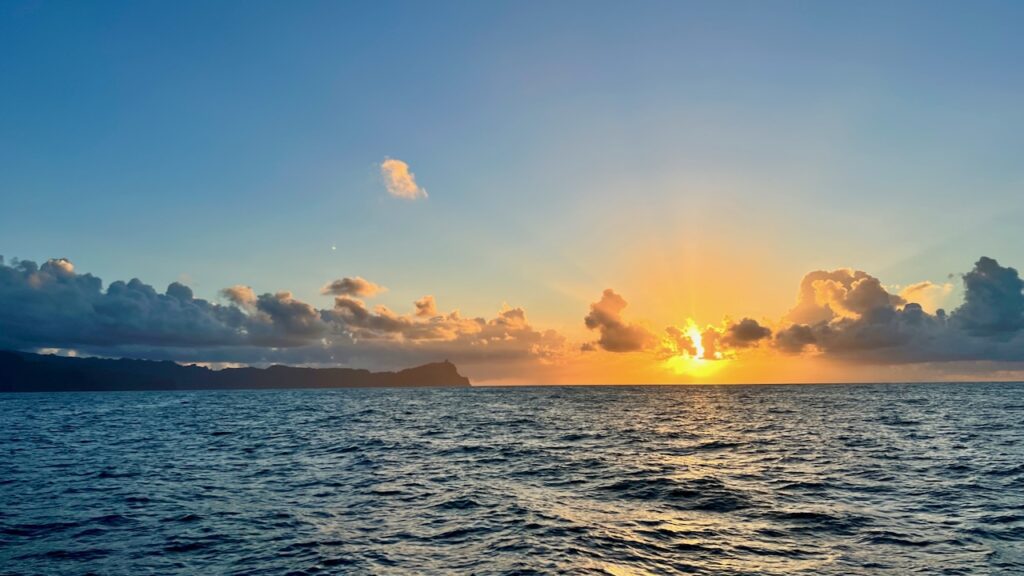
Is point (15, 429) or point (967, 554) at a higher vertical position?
point (967, 554)

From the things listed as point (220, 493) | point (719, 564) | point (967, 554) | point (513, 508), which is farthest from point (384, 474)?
point (967, 554)

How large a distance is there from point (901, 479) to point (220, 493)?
133 feet

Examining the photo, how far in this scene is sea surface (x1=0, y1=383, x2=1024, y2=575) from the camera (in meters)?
20.2

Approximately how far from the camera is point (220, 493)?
3234 centimetres

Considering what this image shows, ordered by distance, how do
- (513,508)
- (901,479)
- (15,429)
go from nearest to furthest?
1. (513,508)
2. (901,479)
3. (15,429)

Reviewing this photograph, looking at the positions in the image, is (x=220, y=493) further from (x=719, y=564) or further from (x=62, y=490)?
(x=719, y=564)

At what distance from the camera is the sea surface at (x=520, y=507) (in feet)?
66.4

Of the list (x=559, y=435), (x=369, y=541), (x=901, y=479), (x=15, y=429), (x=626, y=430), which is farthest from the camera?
(x=15, y=429)

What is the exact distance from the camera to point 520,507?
2839 cm

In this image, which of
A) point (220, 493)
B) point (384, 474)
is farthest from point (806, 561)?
point (220, 493)

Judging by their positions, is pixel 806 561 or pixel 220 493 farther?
pixel 220 493

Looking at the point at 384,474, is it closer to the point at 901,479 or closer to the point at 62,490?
the point at 62,490

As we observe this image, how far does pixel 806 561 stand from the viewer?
19891 millimetres

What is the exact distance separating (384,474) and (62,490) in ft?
61.5
